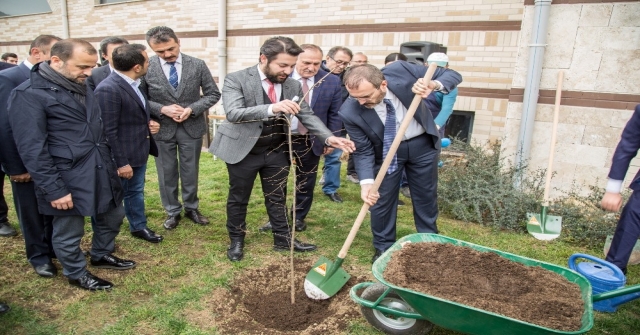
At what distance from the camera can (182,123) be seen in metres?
4.43

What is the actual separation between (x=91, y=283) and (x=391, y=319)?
2.36m

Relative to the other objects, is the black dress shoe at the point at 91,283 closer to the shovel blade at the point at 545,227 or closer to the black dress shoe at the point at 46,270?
the black dress shoe at the point at 46,270

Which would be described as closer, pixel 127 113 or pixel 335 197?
pixel 127 113

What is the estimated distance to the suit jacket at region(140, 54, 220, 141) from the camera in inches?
168

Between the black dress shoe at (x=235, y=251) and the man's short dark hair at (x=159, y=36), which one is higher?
the man's short dark hair at (x=159, y=36)

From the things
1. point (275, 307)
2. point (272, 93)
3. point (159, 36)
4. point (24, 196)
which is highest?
point (159, 36)

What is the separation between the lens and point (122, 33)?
1141 centimetres

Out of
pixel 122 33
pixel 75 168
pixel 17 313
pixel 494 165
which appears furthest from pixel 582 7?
pixel 122 33

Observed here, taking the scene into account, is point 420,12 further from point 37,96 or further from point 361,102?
point 37,96

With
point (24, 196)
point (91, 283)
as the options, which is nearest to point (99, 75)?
point (24, 196)

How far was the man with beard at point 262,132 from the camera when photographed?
342 cm

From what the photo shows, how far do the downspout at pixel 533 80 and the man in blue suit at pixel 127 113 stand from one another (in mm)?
4503

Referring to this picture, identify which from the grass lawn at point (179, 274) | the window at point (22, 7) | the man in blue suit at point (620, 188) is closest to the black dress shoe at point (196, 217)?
the grass lawn at point (179, 274)

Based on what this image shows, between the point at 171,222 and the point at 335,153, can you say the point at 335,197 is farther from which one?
the point at 171,222
